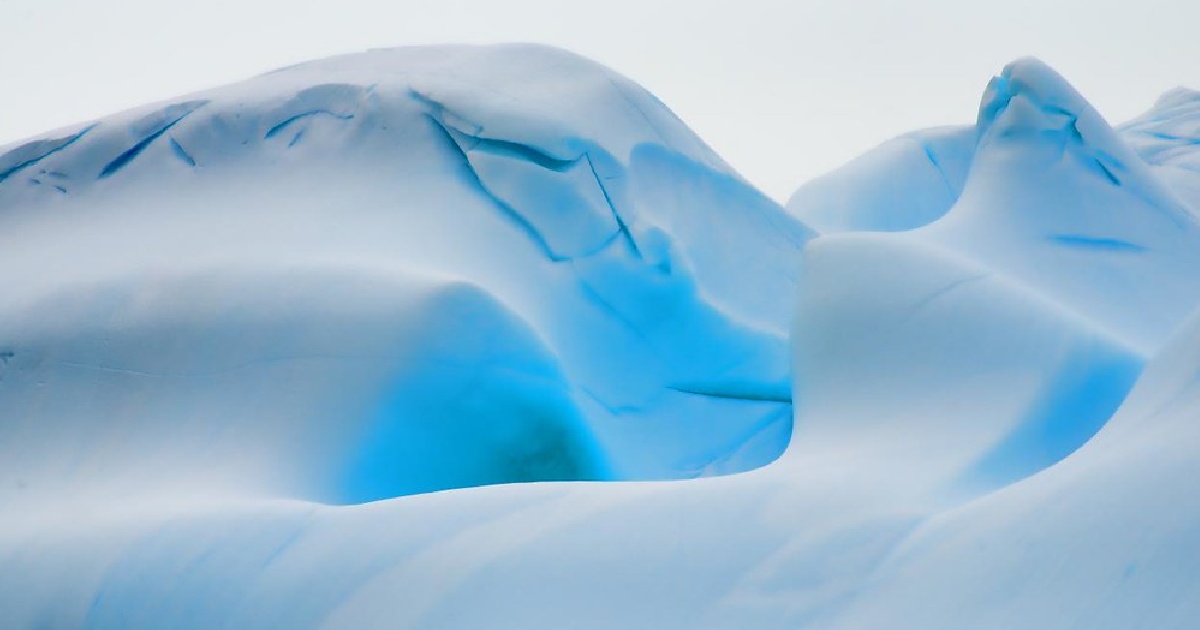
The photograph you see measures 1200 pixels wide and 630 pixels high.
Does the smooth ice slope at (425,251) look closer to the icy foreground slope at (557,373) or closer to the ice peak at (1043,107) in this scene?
the icy foreground slope at (557,373)

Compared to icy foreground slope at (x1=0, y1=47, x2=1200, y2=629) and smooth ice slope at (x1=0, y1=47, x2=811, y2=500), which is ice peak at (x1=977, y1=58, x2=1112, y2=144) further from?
smooth ice slope at (x1=0, y1=47, x2=811, y2=500)

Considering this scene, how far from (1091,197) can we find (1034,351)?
5.44 feet

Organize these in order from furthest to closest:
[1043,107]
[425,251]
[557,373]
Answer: [1043,107], [425,251], [557,373]

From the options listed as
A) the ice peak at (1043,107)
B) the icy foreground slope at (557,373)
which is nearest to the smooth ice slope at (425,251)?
the icy foreground slope at (557,373)

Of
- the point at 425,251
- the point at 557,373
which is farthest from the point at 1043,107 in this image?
the point at 425,251

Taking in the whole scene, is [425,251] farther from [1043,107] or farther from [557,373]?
[1043,107]

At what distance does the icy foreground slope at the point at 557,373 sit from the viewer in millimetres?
2145

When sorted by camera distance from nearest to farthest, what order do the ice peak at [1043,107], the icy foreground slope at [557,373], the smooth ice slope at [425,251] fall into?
the icy foreground slope at [557,373], the smooth ice slope at [425,251], the ice peak at [1043,107]

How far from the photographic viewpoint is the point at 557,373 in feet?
12.2

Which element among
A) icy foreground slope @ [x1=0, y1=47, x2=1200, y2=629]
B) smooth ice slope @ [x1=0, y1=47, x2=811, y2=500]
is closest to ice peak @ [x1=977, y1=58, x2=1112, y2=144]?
icy foreground slope @ [x1=0, y1=47, x2=1200, y2=629]

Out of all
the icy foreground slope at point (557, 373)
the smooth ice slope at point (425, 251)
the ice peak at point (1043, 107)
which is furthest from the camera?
the ice peak at point (1043, 107)

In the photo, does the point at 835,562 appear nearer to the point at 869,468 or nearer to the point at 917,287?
the point at 869,468

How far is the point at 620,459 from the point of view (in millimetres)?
4008

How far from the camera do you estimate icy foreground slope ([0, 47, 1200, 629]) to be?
7.04 feet
